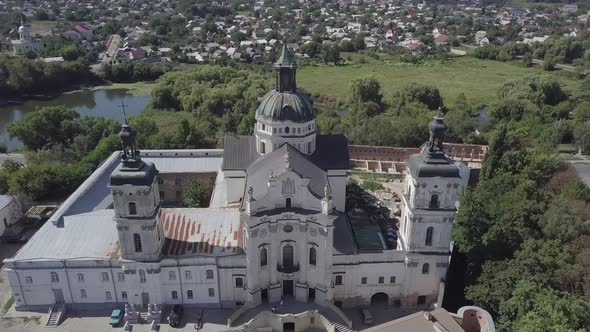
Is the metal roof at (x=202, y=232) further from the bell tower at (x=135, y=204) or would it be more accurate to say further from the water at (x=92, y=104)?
the water at (x=92, y=104)

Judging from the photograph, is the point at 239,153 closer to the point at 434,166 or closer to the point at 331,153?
the point at 331,153

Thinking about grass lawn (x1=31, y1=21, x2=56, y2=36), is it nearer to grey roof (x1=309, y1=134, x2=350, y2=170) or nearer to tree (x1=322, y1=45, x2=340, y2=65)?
tree (x1=322, y1=45, x2=340, y2=65)

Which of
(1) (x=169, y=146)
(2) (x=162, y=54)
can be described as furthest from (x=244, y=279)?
(2) (x=162, y=54)

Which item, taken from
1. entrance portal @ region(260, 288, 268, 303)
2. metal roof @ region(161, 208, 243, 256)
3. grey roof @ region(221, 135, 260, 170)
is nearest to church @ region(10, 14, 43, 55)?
grey roof @ region(221, 135, 260, 170)

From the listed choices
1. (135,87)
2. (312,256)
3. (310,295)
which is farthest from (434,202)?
(135,87)

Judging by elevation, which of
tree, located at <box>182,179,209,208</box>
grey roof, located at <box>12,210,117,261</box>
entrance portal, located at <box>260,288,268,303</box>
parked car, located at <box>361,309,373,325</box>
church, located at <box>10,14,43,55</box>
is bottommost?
parked car, located at <box>361,309,373,325</box>

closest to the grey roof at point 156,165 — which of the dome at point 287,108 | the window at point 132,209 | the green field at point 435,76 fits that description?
the window at point 132,209

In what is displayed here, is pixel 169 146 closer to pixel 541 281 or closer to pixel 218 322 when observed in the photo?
pixel 218 322
